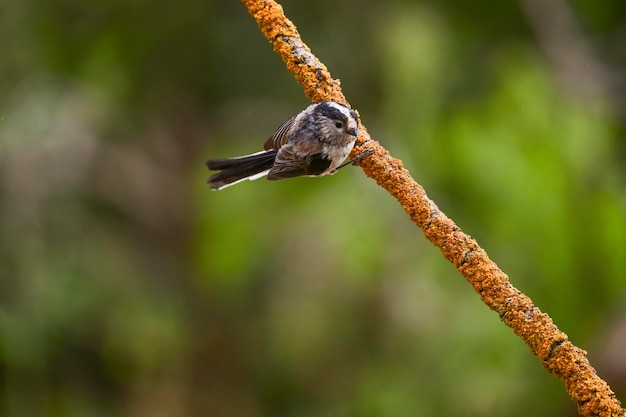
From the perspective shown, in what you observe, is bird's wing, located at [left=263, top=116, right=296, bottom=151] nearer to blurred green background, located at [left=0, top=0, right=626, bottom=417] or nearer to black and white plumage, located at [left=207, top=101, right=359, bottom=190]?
black and white plumage, located at [left=207, top=101, right=359, bottom=190]

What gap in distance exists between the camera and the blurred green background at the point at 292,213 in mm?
4785

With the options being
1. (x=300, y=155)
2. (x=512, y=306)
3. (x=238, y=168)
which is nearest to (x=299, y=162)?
(x=300, y=155)

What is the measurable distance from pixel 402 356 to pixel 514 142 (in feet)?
4.54

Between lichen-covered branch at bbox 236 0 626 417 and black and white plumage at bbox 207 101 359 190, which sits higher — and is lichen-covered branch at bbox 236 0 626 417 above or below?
below

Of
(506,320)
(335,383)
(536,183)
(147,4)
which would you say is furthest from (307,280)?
(506,320)

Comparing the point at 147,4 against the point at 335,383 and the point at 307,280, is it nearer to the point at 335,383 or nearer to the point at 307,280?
the point at 307,280

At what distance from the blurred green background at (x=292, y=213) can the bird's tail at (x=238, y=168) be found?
2322 millimetres

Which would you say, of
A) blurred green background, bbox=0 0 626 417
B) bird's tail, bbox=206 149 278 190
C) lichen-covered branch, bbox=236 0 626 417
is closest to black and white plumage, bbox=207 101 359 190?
bird's tail, bbox=206 149 278 190

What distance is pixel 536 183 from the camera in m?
4.75

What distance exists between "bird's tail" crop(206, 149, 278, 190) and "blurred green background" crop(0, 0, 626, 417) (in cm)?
232

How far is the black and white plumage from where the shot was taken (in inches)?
86.9

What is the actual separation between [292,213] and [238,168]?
9.38 feet

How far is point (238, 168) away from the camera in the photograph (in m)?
2.42

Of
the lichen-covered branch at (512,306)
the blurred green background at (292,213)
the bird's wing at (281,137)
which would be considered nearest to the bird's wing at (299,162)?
the bird's wing at (281,137)
